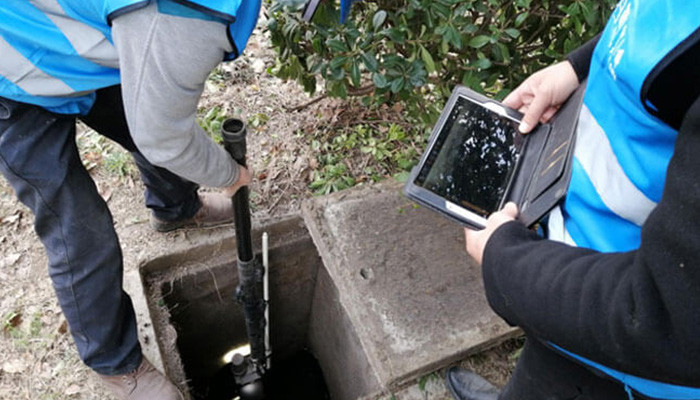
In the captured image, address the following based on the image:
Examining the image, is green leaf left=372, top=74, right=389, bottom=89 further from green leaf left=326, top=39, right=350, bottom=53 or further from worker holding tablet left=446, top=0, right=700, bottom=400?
worker holding tablet left=446, top=0, right=700, bottom=400

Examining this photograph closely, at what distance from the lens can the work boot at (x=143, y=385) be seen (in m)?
2.03

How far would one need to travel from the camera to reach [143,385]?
2043 mm

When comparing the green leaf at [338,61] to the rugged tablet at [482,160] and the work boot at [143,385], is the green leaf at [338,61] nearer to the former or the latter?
the rugged tablet at [482,160]

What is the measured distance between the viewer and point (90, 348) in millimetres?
1941

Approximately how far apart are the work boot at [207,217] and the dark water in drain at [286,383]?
1.31m

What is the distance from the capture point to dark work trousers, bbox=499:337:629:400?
4.05ft

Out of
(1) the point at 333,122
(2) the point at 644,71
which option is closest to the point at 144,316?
(1) the point at 333,122

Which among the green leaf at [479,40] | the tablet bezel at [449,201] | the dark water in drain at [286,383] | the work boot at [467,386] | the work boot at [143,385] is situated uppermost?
the green leaf at [479,40]

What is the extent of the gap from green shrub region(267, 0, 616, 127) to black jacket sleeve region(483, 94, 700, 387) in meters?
1.14

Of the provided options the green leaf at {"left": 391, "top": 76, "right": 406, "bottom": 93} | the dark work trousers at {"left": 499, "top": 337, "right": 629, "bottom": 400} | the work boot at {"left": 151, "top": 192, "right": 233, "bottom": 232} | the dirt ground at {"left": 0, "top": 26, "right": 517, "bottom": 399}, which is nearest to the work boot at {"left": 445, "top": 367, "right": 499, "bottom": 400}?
the dirt ground at {"left": 0, "top": 26, "right": 517, "bottom": 399}

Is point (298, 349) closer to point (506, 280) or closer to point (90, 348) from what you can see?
point (90, 348)

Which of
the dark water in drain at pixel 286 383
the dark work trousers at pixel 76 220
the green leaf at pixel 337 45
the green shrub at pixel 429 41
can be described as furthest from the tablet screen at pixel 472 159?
the dark water in drain at pixel 286 383

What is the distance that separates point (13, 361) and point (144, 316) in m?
0.51

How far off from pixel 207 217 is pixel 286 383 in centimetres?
164
